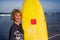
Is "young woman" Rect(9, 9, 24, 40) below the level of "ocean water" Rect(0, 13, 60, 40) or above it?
above

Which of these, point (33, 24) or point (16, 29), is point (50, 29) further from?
point (16, 29)

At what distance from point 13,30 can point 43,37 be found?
299 mm

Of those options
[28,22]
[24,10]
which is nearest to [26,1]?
[24,10]

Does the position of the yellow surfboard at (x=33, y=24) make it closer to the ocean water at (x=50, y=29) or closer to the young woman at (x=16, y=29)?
the young woman at (x=16, y=29)

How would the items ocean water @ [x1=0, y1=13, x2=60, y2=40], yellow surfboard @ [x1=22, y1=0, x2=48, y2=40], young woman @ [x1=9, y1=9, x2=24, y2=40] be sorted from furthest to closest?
ocean water @ [x1=0, y1=13, x2=60, y2=40] → yellow surfboard @ [x1=22, y1=0, x2=48, y2=40] → young woman @ [x1=9, y1=9, x2=24, y2=40]

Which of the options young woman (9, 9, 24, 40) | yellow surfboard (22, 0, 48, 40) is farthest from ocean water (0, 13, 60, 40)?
young woman (9, 9, 24, 40)

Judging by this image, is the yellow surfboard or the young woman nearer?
the young woman

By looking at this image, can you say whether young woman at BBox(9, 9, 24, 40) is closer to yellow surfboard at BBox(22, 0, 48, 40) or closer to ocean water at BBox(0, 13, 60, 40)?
yellow surfboard at BBox(22, 0, 48, 40)

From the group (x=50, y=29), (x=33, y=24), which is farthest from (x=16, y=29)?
(x=50, y=29)

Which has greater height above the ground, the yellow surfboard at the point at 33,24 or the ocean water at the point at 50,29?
the yellow surfboard at the point at 33,24

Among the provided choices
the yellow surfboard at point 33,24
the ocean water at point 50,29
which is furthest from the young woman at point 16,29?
the ocean water at point 50,29

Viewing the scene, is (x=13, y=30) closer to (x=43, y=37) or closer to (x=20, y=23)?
(x=20, y=23)

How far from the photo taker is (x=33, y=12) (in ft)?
4.68

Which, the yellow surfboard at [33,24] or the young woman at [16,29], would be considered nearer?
the young woman at [16,29]
